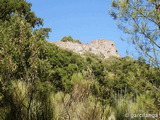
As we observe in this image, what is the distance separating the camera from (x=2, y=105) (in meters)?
4.89

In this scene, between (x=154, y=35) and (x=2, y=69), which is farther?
(x=154, y=35)

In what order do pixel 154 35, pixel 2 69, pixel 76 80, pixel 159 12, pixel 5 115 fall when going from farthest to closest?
pixel 76 80 → pixel 154 35 → pixel 159 12 → pixel 5 115 → pixel 2 69

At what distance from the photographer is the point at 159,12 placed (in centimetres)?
530

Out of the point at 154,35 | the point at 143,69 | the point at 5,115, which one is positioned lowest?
the point at 5,115

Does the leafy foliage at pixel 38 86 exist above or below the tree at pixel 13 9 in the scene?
below

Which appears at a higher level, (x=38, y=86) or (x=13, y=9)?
(x=13, y=9)

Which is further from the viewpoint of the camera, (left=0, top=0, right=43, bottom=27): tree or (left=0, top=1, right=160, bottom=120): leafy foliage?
(left=0, top=0, right=43, bottom=27): tree

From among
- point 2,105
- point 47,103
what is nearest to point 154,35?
point 47,103

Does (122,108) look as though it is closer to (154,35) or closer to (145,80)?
(145,80)

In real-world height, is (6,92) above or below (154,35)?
below

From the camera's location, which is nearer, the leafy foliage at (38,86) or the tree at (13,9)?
the leafy foliage at (38,86)

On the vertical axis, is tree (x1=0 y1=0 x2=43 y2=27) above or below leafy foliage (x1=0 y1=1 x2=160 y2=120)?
above

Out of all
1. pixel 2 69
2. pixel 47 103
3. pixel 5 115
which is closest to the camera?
pixel 2 69

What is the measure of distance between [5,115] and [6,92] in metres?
0.55
